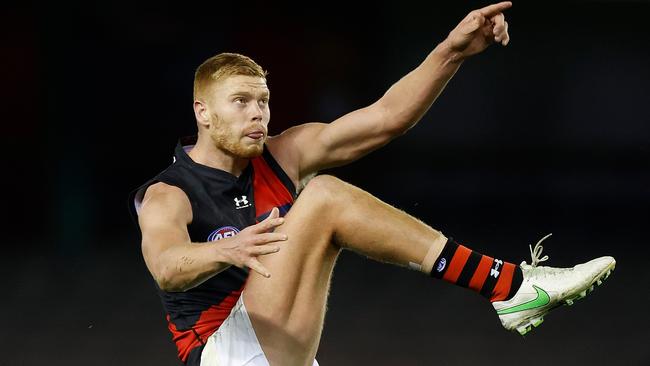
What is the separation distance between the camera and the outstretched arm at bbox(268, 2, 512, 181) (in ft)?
8.91

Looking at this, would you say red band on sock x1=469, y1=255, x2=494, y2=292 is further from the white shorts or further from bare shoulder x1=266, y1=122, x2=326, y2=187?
bare shoulder x1=266, y1=122, x2=326, y2=187

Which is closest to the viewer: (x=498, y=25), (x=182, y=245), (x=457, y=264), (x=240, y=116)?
(x=182, y=245)

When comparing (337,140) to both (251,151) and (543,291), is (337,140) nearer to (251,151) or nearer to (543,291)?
(251,151)

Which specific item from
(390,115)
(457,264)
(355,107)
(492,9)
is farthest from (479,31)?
(355,107)

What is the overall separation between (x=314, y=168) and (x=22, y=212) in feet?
10.8

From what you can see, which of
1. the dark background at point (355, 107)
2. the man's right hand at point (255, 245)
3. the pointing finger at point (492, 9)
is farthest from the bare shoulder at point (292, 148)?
the dark background at point (355, 107)

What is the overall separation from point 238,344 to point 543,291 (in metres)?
0.72

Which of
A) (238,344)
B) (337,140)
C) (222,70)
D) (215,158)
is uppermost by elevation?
(222,70)

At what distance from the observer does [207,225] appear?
2725mm

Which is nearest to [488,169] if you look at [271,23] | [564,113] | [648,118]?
[564,113]

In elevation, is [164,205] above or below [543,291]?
below

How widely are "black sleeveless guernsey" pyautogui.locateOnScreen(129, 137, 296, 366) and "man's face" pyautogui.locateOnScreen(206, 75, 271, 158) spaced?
98mm

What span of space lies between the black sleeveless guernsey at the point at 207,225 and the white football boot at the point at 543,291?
2.23 feet

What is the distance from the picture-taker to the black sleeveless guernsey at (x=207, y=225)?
273 centimetres
